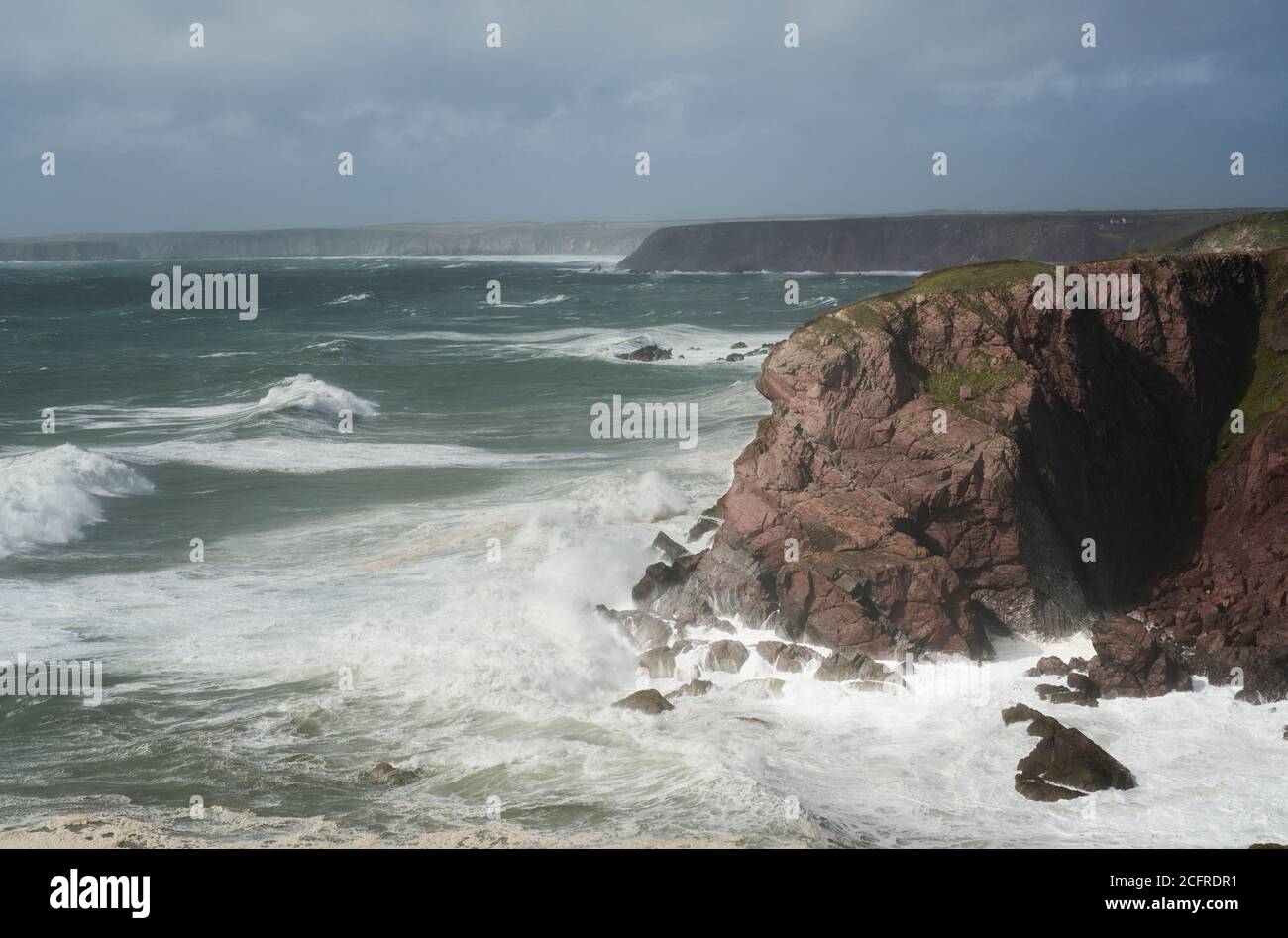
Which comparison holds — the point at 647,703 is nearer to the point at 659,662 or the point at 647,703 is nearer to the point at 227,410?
the point at 659,662

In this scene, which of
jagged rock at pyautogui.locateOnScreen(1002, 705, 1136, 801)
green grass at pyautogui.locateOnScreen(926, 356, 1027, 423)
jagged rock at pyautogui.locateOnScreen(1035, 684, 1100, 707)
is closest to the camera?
jagged rock at pyautogui.locateOnScreen(1002, 705, 1136, 801)

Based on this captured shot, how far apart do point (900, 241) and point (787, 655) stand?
14774 centimetres

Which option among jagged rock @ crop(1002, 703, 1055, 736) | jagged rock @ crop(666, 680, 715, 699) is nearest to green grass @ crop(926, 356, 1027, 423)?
jagged rock @ crop(1002, 703, 1055, 736)

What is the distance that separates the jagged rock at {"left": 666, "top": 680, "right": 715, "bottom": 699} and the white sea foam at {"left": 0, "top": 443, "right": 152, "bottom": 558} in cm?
1648

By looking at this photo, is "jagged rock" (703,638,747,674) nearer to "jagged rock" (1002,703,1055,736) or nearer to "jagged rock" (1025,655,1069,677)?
"jagged rock" (1002,703,1055,736)

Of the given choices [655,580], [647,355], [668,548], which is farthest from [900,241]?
[655,580]

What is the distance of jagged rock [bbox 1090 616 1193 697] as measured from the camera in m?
16.4

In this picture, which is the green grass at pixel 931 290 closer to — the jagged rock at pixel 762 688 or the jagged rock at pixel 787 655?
the jagged rock at pixel 787 655

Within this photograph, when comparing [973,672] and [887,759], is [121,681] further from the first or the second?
[973,672]

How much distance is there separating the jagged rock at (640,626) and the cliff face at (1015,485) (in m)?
0.39

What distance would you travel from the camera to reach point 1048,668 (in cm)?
1714

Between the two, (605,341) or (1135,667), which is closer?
(1135,667)

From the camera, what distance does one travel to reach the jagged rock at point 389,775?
14.6 meters

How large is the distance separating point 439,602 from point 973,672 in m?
9.67
